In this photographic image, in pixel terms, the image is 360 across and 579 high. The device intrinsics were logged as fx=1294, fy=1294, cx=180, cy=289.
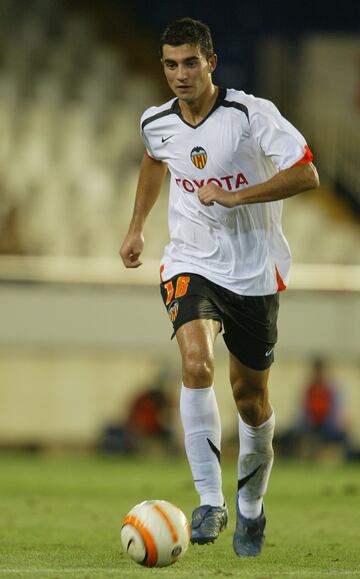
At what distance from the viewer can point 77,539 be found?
691cm

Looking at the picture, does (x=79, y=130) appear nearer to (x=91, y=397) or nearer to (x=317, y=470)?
(x=91, y=397)

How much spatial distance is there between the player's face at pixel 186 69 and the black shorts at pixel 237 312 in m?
0.83

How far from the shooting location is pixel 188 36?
5738 millimetres

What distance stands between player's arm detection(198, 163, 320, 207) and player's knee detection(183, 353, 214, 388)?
68 cm

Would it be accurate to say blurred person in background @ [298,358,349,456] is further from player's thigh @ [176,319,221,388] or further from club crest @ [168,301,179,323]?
player's thigh @ [176,319,221,388]

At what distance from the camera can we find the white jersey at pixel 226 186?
588 cm

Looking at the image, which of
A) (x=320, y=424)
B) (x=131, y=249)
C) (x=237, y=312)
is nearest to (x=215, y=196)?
(x=237, y=312)

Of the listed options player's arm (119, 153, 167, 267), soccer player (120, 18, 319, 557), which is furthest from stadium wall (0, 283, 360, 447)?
soccer player (120, 18, 319, 557)

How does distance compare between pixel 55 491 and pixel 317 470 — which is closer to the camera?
pixel 55 491

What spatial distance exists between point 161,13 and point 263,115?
1297 centimetres

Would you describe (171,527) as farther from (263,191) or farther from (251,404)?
(263,191)

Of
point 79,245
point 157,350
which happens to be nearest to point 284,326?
point 157,350

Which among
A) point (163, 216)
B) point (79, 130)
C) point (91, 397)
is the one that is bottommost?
point (91, 397)

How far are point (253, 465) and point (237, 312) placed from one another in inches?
29.4
